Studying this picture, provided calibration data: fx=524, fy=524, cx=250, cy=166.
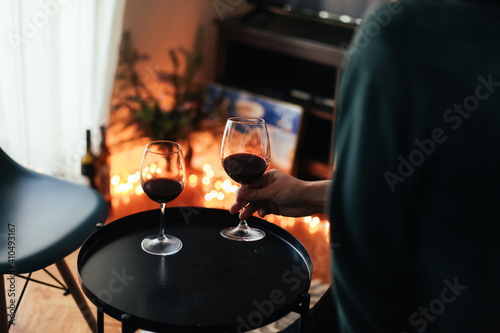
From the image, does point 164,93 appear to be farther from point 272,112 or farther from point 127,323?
point 127,323

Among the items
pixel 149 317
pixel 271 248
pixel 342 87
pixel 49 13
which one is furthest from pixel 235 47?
pixel 342 87

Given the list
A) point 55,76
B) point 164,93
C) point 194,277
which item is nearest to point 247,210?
point 194,277

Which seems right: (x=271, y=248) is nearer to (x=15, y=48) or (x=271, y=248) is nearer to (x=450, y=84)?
(x=450, y=84)

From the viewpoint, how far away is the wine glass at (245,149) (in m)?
1.16

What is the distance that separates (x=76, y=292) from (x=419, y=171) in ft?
4.27

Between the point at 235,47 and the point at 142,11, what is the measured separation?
1.93ft

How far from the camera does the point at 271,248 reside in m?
1.21

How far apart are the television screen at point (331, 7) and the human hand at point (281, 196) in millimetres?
1698

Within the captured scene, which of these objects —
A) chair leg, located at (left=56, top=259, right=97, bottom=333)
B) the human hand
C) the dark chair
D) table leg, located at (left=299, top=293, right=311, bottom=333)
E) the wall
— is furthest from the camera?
the wall

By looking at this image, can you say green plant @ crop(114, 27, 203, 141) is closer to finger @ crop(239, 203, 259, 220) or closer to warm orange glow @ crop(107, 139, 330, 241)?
warm orange glow @ crop(107, 139, 330, 241)

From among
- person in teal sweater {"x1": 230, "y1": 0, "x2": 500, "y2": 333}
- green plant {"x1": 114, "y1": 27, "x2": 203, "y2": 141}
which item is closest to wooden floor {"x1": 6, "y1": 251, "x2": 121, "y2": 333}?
green plant {"x1": 114, "y1": 27, "x2": 203, "y2": 141}

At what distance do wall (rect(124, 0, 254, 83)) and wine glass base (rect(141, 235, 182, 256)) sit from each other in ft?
5.74

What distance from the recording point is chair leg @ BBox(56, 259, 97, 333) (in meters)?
1.55

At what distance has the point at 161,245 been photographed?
1167 mm
